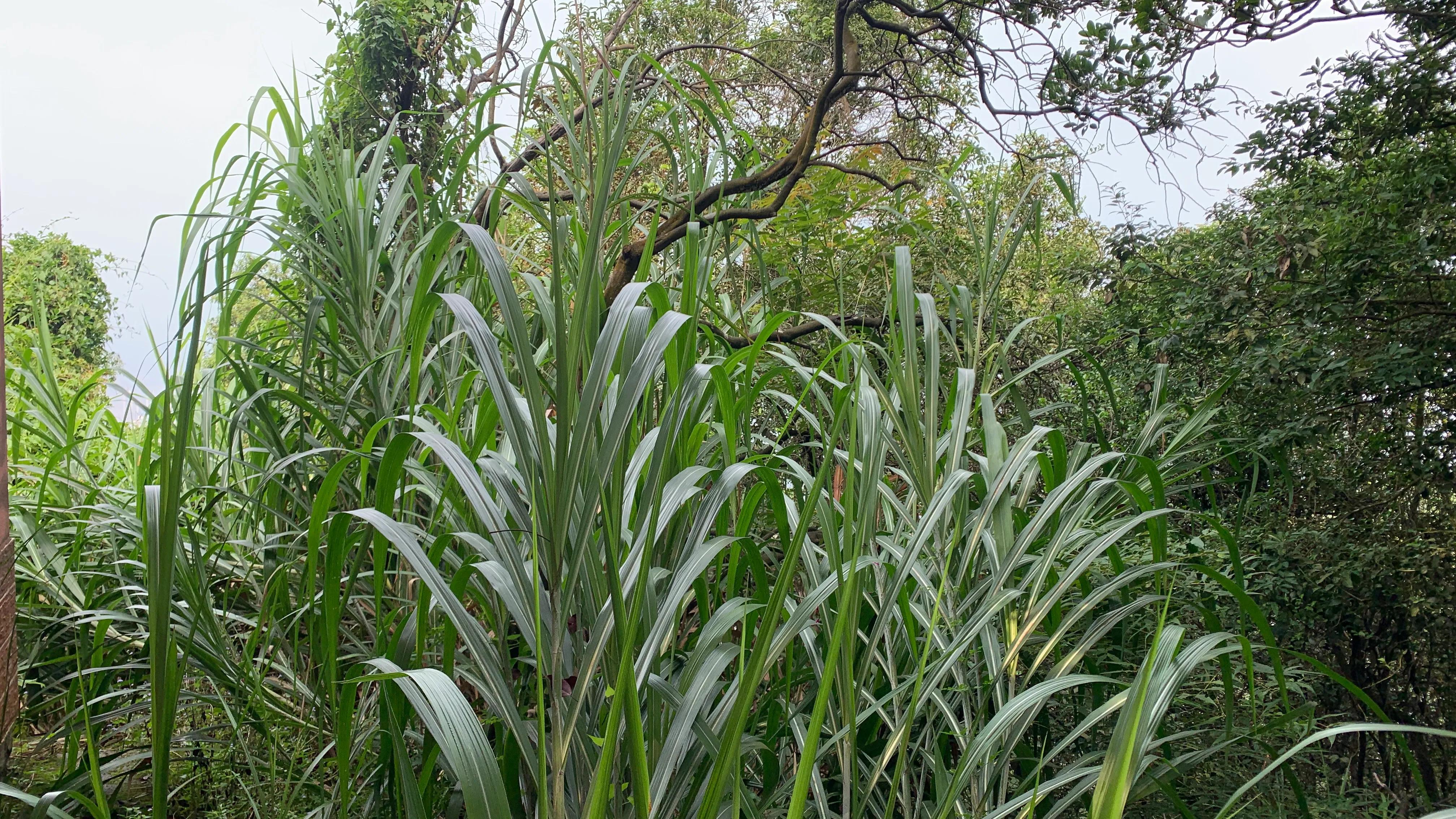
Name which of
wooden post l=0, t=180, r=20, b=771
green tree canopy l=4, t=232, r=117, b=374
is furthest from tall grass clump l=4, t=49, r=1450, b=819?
green tree canopy l=4, t=232, r=117, b=374

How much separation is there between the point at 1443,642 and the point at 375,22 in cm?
407

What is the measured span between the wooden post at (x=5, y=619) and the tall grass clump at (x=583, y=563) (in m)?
0.07

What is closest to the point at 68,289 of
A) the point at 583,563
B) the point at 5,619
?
the point at 5,619

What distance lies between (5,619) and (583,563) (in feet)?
2.56

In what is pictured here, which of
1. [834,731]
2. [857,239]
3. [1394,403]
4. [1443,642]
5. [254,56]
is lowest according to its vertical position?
[1443,642]

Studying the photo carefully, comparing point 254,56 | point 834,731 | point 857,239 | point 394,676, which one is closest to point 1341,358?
point 857,239

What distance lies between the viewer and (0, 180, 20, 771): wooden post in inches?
34.9

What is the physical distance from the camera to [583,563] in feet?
1.95

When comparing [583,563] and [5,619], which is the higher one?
[583,563]

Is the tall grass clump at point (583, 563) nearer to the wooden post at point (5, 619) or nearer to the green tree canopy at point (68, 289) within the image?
the wooden post at point (5, 619)

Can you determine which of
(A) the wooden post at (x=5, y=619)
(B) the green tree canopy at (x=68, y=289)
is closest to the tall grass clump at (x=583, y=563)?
(A) the wooden post at (x=5, y=619)

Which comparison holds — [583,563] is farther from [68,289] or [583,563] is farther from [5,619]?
[68,289]

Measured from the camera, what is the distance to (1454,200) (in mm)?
1947

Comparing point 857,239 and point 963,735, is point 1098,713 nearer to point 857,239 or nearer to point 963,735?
point 963,735
